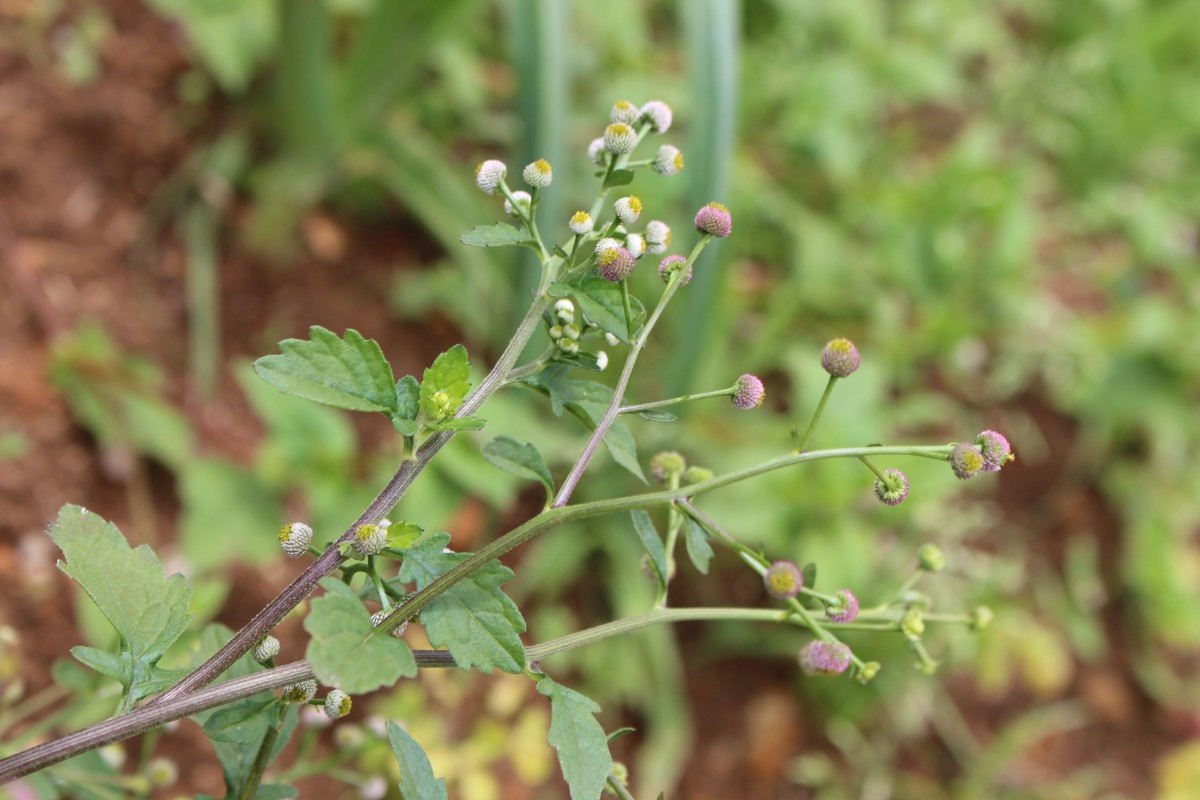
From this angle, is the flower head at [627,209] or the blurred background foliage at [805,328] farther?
the blurred background foliage at [805,328]

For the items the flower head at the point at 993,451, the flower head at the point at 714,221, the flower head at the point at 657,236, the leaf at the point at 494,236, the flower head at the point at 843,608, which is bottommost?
the flower head at the point at 843,608

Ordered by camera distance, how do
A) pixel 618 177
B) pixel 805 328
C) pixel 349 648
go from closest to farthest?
pixel 349 648 → pixel 618 177 → pixel 805 328

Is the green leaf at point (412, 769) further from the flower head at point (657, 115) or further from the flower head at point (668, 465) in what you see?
the flower head at point (657, 115)

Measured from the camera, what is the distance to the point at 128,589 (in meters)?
0.51

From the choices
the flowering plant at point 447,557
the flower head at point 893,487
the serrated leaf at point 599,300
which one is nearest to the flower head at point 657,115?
the flowering plant at point 447,557

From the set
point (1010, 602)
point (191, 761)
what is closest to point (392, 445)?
point (191, 761)

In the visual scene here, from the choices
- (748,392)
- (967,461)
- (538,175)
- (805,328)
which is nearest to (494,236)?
(538,175)

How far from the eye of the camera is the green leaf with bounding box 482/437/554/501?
1.79ft

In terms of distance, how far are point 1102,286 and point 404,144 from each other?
55.2 inches

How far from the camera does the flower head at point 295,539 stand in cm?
47

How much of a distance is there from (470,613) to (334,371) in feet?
0.41

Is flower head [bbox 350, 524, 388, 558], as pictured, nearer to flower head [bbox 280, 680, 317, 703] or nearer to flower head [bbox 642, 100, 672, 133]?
flower head [bbox 280, 680, 317, 703]

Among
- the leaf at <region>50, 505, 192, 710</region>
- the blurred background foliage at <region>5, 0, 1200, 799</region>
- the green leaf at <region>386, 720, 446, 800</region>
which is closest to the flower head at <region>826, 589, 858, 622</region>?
the green leaf at <region>386, 720, 446, 800</region>

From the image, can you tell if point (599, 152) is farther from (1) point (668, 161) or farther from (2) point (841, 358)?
(2) point (841, 358)
